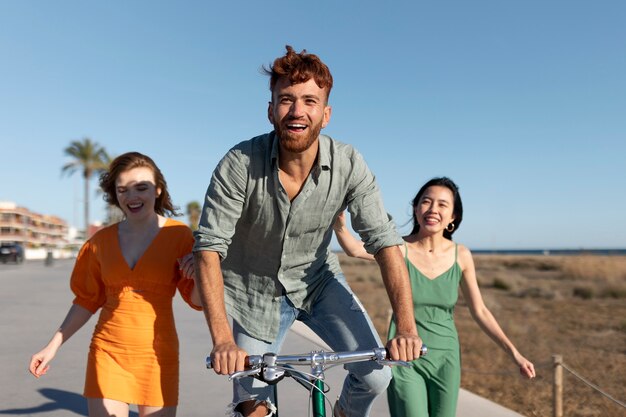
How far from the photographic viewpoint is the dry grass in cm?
747

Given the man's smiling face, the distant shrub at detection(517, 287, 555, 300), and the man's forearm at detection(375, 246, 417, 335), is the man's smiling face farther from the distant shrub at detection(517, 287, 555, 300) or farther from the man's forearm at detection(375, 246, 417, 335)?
the distant shrub at detection(517, 287, 555, 300)

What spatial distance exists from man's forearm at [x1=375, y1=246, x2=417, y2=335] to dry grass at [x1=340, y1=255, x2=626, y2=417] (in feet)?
10.5

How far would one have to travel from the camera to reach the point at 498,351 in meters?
10.2

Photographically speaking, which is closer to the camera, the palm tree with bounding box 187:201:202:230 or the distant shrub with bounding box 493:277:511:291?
the distant shrub with bounding box 493:277:511:291

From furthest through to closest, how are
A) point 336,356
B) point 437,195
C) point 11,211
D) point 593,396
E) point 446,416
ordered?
point 11,211
point 593,396
point 437,195
point 446,416
point 336,356

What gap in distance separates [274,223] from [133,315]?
0.78m

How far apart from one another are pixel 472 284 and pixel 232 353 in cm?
215

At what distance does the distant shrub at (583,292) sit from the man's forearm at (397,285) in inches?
860

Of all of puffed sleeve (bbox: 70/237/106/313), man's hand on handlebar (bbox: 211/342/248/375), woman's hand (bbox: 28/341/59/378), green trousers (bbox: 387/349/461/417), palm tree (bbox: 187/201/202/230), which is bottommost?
green trousers (bbox: 387/349/461/417)

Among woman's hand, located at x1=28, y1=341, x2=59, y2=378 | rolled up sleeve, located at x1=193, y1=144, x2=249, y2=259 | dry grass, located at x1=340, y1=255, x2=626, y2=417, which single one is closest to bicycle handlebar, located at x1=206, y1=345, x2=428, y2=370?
rolled up sleeve, located at x1=193, y1=144, x2=249, y2=259

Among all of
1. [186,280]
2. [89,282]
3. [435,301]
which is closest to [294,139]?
[186,280]

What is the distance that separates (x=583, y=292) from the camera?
23078mm

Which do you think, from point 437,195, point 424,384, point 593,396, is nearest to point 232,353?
point 424,384

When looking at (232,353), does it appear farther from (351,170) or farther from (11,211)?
(11,211)
